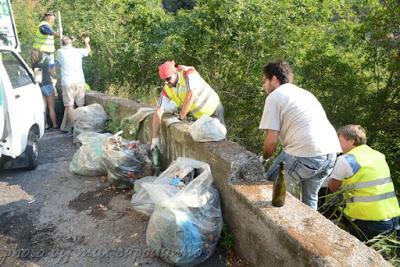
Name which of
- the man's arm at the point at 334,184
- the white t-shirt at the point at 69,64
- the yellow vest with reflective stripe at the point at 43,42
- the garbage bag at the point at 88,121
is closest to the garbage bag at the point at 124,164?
the garbage bag at the point at 88,121

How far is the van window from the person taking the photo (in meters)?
5.04

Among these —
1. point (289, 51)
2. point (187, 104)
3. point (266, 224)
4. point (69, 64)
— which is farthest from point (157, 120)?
point (69, 64)

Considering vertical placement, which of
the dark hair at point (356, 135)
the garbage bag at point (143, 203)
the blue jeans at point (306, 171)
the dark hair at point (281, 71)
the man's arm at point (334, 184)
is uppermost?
the dark hair at point (281, 71)

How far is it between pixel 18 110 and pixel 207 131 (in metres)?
2.64

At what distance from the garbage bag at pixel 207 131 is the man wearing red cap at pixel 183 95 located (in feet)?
2.56

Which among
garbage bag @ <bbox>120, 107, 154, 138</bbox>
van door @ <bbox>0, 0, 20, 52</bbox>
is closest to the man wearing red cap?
garbage bag @ <bbox>120, 107, 154, 138</bbox>

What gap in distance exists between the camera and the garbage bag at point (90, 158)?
15.9 ft

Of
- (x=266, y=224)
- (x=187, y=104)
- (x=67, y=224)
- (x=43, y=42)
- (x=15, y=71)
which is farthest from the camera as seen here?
(x=43, y=42)

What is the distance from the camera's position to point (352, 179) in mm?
3438

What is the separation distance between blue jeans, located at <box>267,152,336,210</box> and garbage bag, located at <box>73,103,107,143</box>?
4.04 m

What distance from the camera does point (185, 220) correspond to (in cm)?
291

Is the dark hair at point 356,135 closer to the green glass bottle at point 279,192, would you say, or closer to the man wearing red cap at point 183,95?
the green glass bottle at point 279,192

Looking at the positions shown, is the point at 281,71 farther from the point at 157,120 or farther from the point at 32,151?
the point at 32,151

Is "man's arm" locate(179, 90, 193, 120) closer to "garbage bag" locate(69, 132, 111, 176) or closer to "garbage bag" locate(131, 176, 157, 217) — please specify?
"garbage bag" locate(69, 132, 111, 176)
